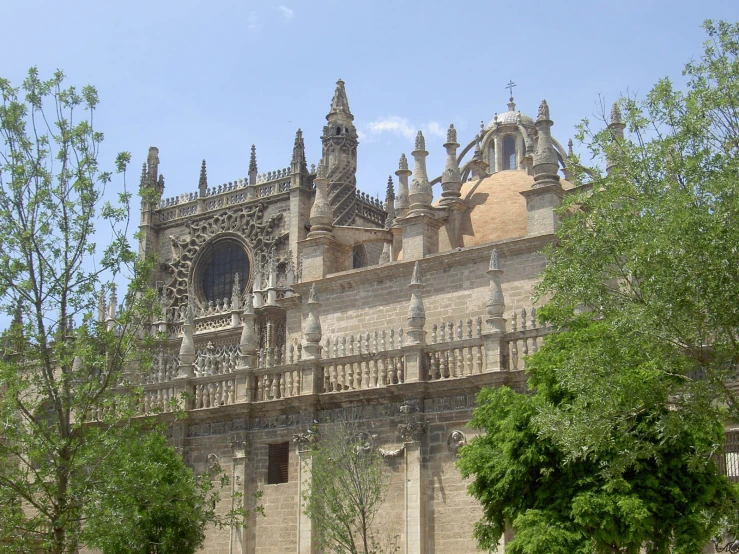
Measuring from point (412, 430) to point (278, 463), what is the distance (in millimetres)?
3789

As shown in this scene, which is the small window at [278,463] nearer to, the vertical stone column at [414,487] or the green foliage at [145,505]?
the green foliage at [145,505]

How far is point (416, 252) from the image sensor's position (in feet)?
87.7

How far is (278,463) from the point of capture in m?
24.1

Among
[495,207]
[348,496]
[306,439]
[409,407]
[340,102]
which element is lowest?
[348,496]

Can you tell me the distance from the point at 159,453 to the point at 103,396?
4.05 metres

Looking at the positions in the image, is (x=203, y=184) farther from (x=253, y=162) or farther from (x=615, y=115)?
(x=615, y=115)

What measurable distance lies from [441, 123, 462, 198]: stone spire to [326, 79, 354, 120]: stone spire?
1830cm

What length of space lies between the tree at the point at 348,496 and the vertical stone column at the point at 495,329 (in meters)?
→ 3.06

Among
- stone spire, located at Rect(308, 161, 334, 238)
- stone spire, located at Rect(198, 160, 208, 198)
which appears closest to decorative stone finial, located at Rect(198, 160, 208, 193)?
stone spire, located at Rect(198, 160, 208, 198)

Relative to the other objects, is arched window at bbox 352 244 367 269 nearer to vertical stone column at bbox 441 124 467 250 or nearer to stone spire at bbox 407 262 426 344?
vertical stone column at bbox 441 124 467 250

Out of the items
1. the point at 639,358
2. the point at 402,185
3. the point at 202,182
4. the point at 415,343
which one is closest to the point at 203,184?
the point at 202,182

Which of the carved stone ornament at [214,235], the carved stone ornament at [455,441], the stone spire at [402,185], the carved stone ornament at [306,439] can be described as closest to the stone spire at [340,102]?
the carved stone ornament at [214,235]

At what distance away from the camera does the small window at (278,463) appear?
2395 centimetres

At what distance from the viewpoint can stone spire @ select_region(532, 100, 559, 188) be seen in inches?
993
